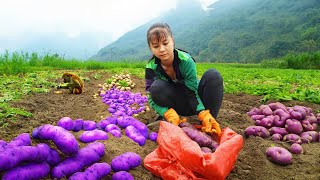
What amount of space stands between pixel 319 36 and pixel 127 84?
90.0 meters

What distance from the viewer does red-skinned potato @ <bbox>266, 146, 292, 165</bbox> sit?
280cm

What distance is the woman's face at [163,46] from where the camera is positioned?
3211 mm

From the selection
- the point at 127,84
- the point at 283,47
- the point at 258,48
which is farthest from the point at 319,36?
the point at 127,84

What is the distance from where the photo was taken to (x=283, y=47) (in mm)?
84812

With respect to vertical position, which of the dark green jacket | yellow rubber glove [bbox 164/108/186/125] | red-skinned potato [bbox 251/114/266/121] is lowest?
red-skinned potato [bbox 251/114/266/121]

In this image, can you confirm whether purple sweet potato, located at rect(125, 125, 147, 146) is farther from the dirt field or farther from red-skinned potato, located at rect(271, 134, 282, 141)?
red-skinned potato, located at rect(271, 134, 282, 141)

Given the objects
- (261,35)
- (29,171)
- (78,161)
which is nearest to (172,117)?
(78,161)

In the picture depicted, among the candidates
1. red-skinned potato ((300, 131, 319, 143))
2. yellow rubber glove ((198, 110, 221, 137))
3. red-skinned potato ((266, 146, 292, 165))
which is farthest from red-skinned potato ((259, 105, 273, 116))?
red-skinned potato ((266, 146, 292, 165))

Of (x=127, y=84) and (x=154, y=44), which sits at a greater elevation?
(x=154, y=44)

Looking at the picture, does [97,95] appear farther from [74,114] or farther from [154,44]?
[154,44]

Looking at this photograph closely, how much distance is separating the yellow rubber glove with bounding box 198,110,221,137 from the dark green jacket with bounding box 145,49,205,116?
0.55ft

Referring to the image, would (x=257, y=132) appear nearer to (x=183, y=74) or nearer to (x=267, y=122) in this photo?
(x=267, y=122)

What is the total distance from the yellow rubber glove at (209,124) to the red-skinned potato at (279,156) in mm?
519

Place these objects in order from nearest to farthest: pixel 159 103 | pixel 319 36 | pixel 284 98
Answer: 1. pixel 159 103
2. pixel 284 98
3. pixel 319 36
